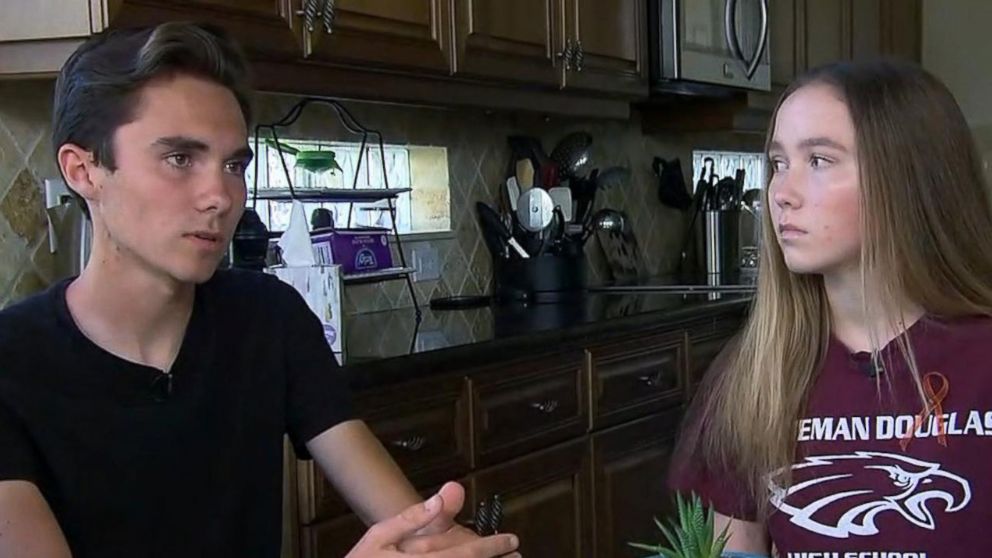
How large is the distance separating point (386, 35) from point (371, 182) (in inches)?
21.3

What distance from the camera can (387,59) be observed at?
2.21m

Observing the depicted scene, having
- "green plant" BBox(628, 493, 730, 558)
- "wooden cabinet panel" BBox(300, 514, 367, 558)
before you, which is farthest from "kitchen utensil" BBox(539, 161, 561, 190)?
"green plant" BBox(628, 493, 730, 558)

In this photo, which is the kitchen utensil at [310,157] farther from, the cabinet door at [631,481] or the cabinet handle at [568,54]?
the cabinet door at [631,481]

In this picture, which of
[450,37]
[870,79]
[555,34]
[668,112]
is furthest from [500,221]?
[870,79]

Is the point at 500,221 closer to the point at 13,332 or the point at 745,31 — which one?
the point at 745,31

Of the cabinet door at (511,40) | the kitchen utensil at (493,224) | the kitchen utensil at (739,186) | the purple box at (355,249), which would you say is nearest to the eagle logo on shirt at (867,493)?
the purple box at (355,249)

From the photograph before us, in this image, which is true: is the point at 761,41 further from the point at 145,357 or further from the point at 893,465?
the point at 145,357

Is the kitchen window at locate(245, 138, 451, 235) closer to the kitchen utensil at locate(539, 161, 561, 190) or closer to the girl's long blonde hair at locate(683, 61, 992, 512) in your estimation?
the kitchen utensil at locate(539, 161, 561, 190)

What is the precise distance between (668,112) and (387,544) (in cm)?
292

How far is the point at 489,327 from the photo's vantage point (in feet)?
7.52

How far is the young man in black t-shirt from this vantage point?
→ 1.05 meters

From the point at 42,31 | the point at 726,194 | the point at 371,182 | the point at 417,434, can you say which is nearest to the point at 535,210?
the point at 371,182

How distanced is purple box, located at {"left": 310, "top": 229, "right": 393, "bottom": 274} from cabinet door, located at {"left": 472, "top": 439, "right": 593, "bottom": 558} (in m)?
0.55

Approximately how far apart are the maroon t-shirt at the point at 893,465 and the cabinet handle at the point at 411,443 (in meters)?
0.69
